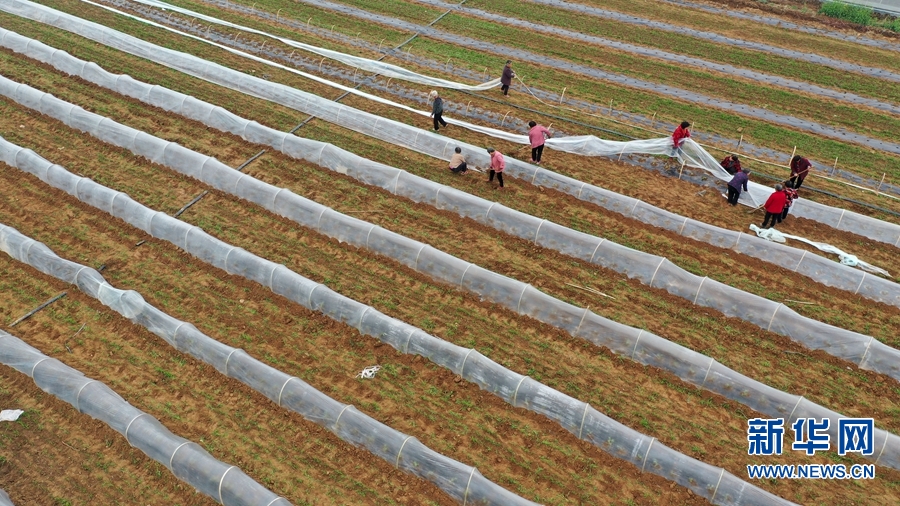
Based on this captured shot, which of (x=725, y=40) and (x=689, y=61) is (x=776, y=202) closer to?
(x=689, y=61)

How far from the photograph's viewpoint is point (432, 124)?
21.9 metres

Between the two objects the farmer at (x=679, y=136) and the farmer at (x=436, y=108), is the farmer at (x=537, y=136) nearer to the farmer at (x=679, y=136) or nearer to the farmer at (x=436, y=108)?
the farmer at (x=436, y=108)

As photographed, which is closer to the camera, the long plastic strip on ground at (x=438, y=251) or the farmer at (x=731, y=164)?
the long plastic strip on ground at (x=438, y=251)

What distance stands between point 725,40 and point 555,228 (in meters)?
17.1

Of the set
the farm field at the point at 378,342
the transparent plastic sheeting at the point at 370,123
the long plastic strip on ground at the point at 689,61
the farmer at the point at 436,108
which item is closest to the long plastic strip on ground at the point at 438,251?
the farm field at the point at 378,342

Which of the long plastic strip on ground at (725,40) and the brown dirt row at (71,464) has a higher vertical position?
the long plastic strip on ground at (725,40)

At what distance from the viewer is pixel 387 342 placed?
14.3 metres

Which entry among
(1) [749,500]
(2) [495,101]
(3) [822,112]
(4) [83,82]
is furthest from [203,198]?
(3) [822,112]

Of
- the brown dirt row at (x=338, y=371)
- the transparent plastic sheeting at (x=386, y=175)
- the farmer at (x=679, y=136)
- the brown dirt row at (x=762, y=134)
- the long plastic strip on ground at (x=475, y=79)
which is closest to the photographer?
the brown dirt row at (x=338, y=371)

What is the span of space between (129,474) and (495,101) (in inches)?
661

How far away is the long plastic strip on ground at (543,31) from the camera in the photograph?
2443cm

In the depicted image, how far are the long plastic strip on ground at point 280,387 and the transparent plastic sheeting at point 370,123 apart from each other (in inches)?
365

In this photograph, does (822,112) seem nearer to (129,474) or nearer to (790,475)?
(790,475)

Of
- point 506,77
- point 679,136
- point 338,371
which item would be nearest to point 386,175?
point 338,371
